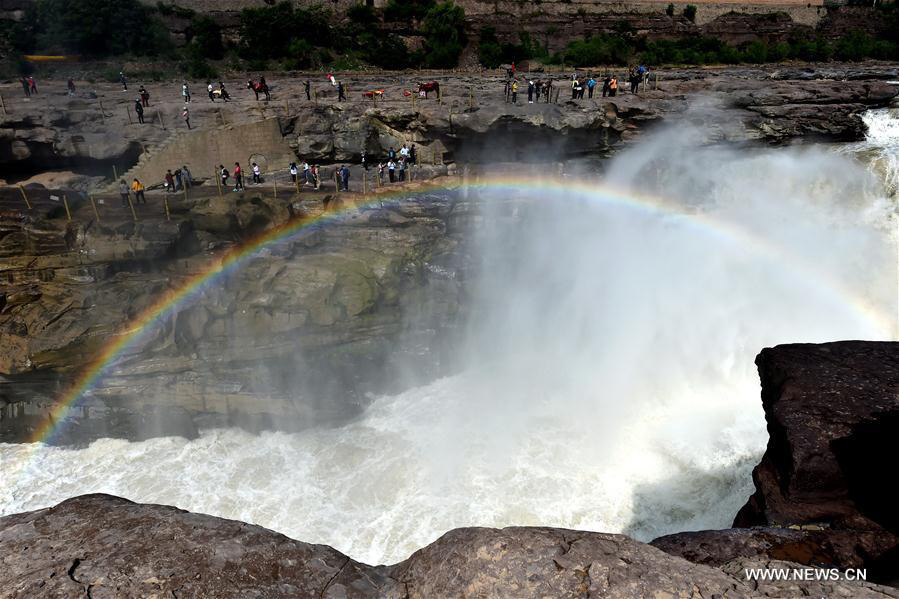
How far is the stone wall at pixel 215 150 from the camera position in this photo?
2089 centimetres

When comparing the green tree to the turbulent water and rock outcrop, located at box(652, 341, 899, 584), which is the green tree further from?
A: rock outcrop, located at box(652, 341, 899, 584)

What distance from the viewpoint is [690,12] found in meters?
42.5

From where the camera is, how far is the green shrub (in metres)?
42.2

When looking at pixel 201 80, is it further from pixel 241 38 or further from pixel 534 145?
pixel 534 145

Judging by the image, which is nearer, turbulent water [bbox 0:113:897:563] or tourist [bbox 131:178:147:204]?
turbulent water [bbox 0:113:897:563]

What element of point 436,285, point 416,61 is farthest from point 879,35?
point 436,285

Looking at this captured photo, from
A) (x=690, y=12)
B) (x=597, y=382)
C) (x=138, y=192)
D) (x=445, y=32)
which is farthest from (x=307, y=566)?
(x=690, y=12)

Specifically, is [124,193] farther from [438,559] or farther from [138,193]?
[438,559]

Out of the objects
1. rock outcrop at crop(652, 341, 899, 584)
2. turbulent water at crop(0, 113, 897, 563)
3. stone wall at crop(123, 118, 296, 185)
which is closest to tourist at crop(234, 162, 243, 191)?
stone wall at crop(123, 118, 296, 185)

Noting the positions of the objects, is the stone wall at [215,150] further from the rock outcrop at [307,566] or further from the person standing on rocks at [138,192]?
the rock outcrop at [307,566]

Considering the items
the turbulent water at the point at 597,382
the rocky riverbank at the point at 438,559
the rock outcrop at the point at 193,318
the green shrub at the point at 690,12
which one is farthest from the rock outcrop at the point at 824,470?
the green shrub at the point at 690,12

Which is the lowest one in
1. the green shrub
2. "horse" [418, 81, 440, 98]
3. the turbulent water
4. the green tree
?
the turbulent water

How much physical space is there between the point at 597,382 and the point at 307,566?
1466 centimetres

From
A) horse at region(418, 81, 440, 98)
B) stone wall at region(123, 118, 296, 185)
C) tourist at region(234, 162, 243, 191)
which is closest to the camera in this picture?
tourist at region(234, 162, 243, 191)
